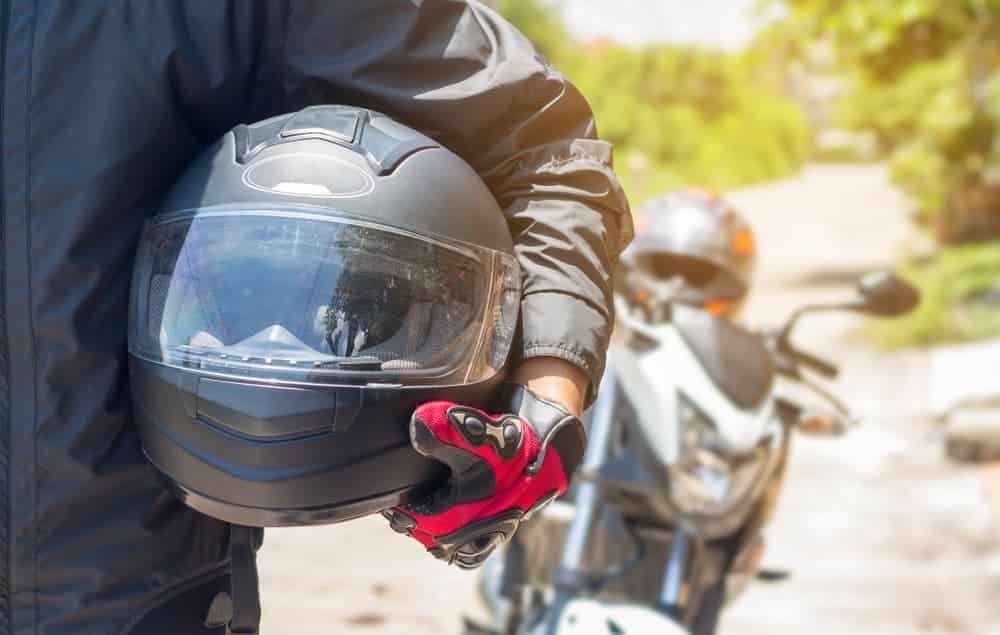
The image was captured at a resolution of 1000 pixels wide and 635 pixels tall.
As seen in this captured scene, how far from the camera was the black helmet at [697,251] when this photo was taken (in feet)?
12.3

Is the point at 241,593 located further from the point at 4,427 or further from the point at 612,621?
the point at 612,621

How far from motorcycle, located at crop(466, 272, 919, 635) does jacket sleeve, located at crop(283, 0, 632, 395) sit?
47.5 inches

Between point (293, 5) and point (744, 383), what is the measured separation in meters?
1.93

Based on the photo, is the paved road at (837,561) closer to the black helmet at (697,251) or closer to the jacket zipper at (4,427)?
the black helmet at (697,251)

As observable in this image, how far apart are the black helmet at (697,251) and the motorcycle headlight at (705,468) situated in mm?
443

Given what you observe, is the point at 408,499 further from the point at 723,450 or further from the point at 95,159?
the point at 723,450

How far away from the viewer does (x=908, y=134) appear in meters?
20.2

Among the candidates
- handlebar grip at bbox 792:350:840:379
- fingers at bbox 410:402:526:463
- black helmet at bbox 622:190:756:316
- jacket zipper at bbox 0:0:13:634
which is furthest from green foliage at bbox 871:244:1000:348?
jacket zipper at bbox 0:0:13:634

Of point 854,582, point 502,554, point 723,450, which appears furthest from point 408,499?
point 854,582

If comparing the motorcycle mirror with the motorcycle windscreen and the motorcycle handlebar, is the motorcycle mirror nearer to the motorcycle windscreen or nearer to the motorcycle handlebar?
the motorcycle handlebar

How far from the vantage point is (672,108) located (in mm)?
23734

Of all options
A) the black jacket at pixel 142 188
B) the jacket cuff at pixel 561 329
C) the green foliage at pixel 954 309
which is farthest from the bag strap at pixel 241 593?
the green foliage at pixel 954 309

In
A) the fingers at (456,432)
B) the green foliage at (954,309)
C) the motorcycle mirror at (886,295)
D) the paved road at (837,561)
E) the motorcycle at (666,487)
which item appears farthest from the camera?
the green foliage at (954,309)

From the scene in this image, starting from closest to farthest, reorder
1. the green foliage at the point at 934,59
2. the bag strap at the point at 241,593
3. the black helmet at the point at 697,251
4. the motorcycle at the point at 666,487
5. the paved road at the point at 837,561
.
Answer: the bag strap at the point at 241,593, the motorcycle at the point at 666,487, the black helmet at the point at 697,251, the paved road at the point at 837,561, the green foliage at the point at 934,59
